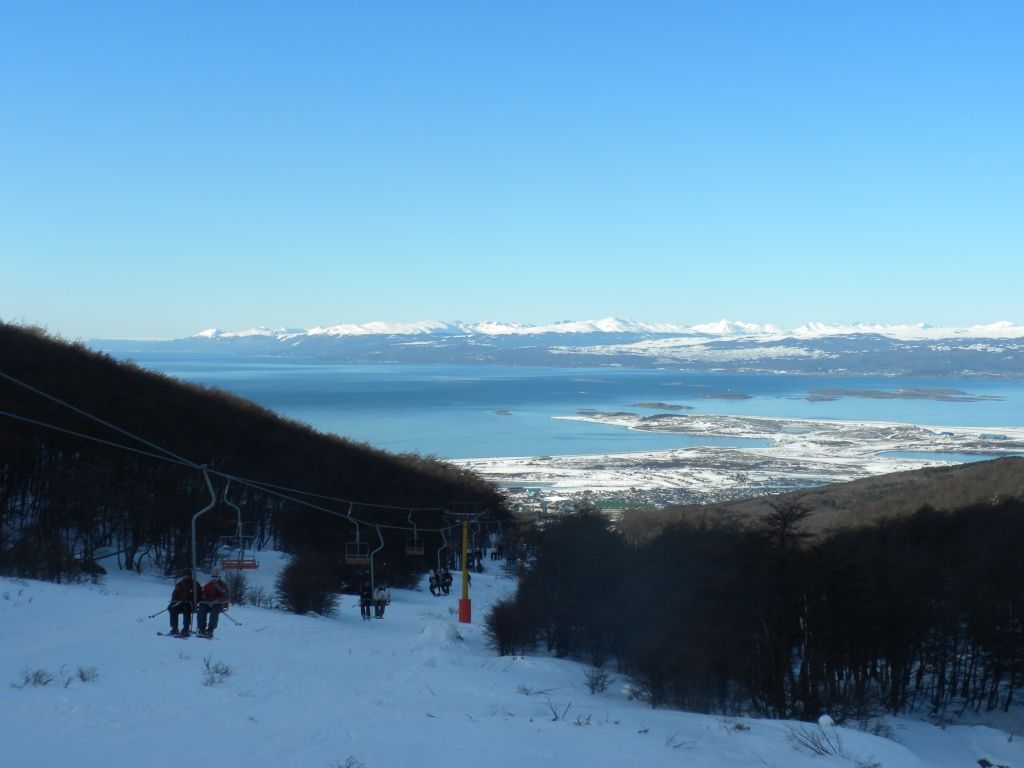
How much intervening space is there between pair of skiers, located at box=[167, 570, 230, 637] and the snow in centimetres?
36

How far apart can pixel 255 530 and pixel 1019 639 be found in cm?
2808

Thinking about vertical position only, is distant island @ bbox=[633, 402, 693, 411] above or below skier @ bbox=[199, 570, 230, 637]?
below

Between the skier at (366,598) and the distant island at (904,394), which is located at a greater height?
the skier at (366,598)

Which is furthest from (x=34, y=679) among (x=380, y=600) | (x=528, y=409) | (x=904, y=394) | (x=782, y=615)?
(x=904, y=394)

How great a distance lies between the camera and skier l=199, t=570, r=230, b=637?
13.3m

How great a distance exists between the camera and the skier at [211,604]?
522 inches

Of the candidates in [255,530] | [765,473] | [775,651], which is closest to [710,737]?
[775,651]

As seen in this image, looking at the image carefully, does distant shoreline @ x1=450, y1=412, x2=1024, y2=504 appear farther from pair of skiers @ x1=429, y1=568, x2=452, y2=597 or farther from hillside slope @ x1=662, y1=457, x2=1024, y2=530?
pair of skiers @ x1=429, y1=568, x2=452, y2=597

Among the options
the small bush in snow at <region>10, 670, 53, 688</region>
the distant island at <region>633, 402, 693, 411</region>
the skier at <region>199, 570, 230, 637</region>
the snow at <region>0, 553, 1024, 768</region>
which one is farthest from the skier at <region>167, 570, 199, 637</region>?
the distant island at <region>633, 402, 693, 411</region>

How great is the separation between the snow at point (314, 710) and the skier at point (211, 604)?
0.29m

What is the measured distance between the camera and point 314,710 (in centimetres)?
961

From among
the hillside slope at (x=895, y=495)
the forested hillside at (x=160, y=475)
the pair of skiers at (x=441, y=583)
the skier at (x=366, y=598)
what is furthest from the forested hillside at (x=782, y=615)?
the hillside slope at (x=895, y=495)

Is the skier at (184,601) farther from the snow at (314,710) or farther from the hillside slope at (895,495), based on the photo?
the hillside slope at (895,495)

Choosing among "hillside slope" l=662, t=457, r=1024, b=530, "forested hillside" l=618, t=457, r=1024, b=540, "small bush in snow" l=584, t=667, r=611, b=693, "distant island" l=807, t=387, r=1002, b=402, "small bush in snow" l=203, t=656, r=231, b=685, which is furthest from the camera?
"distant island" l=807, t=387, r=1002, b=402
